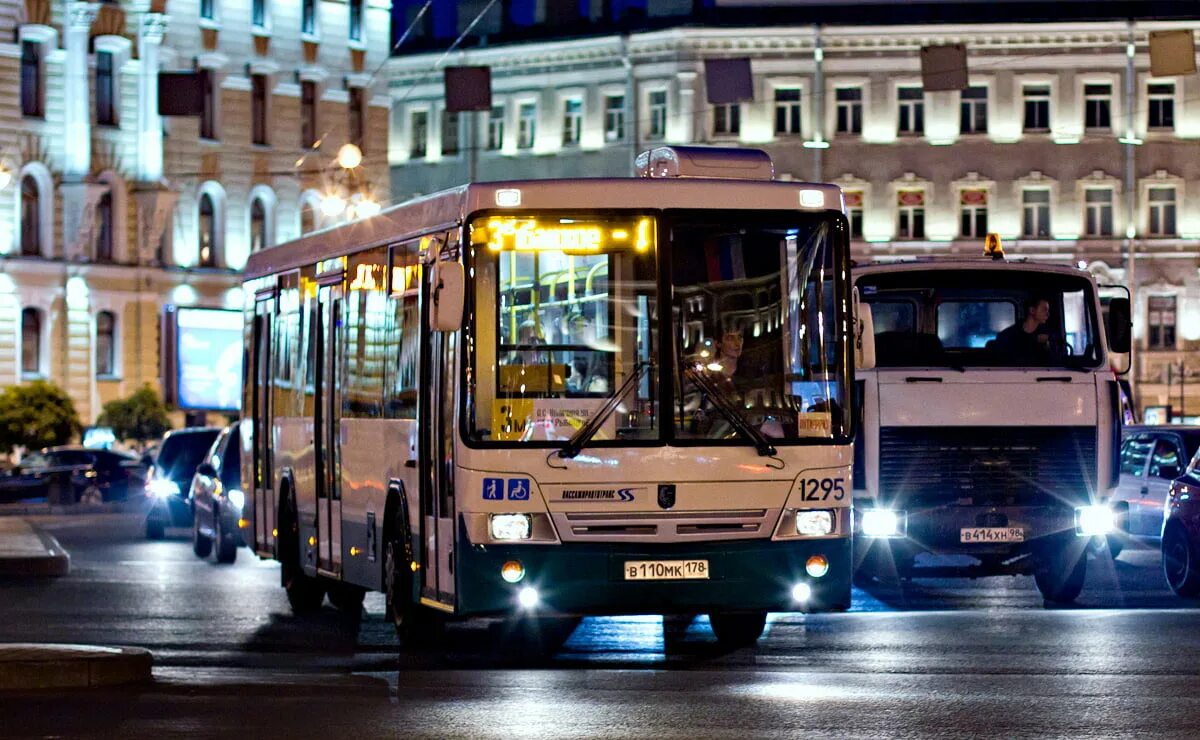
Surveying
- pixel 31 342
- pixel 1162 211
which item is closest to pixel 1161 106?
pixel 1162 211

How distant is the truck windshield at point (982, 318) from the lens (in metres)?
21.3

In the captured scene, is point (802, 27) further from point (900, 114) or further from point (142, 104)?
point (142, 104)

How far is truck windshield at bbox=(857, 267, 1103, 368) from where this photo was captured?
21.3 metres

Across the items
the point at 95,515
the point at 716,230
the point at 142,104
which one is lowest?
the point at 95,515

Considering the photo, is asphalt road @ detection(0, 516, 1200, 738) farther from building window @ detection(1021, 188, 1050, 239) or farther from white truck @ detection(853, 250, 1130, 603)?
building window @ detection(1021, 188, 1050, 239)

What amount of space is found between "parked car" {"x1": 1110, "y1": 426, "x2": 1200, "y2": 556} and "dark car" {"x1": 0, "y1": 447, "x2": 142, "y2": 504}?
29.1 meters

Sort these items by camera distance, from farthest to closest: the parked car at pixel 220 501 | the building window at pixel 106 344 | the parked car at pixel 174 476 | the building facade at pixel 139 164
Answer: the building window at pixel 106 344 < the building facade at pixel 139 164 < the parked car at pixel 174 476 < the parked car at pixel 220 501

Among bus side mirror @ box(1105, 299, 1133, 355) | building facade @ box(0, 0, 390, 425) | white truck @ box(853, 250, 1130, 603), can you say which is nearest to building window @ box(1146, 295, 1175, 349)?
building facade @ box(0, 0, 390, 425)

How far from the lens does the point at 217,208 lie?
7500 centimetres

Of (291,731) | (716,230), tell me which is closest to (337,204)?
(716,230)

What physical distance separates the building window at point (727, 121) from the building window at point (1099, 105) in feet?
35.0

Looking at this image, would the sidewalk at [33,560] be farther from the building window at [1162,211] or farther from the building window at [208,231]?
the building window at [1162,211]

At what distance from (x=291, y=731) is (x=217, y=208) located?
63.5 m

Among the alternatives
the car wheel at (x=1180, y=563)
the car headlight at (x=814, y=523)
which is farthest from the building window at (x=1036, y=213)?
the car headlight at (x=814, y=523)
